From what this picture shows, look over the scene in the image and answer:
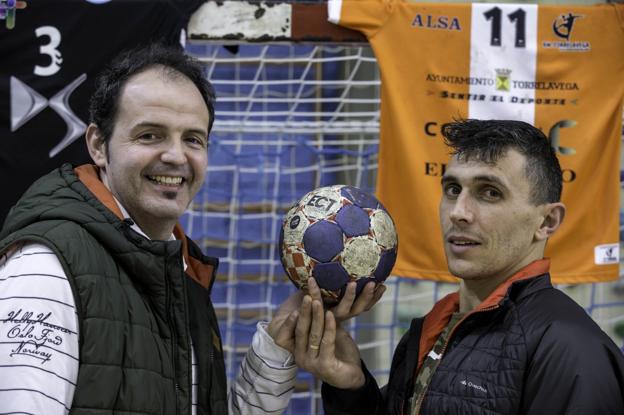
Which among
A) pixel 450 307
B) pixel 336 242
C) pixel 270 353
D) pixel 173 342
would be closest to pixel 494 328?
pixel 450 307

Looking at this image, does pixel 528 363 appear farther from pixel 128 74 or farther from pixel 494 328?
pixel 128 74

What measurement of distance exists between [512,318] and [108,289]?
46.5 inches

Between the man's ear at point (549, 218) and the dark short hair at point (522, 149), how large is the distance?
0.08 feet

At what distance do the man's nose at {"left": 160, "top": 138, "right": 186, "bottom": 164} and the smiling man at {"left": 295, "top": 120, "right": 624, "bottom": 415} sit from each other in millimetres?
631

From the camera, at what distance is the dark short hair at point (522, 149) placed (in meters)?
2.57

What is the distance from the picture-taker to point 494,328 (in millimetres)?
2438

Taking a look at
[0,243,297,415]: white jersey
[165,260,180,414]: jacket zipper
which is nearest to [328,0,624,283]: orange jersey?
[165,260,180,414]: jacket zipper

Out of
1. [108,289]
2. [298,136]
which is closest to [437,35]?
[298,136]

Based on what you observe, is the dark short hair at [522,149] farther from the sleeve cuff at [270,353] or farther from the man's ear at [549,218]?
the sleeve cuff at [270,353]

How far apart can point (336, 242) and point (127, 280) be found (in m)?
0.70

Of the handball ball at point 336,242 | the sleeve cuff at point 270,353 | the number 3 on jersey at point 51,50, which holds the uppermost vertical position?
the number 3 on jersey at point 51,50

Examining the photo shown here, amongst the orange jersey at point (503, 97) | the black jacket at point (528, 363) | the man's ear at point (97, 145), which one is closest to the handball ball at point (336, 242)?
the black jacket at point (528, 363)

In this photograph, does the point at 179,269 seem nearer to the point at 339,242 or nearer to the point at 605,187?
the point at 339,242

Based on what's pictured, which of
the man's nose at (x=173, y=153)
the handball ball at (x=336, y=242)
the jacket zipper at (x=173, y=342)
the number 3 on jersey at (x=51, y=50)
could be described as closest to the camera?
the jacket zipper at (x=173, y=342)
